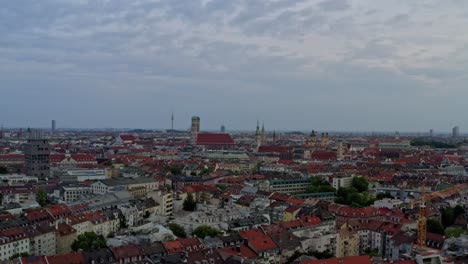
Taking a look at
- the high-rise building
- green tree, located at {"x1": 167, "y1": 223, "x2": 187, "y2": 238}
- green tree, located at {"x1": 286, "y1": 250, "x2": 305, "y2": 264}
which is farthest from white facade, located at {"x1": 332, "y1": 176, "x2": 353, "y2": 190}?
the high-rise building

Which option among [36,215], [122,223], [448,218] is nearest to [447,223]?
[448,218]

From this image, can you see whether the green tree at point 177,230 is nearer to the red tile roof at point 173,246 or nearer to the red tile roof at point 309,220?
the red tile roof at point 173,246

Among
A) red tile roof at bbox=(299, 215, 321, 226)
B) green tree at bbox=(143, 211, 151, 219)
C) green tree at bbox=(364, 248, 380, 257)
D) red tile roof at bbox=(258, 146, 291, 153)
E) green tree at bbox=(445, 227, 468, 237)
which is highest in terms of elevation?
red tile roof at bbox=(258, 146, 291, 153)

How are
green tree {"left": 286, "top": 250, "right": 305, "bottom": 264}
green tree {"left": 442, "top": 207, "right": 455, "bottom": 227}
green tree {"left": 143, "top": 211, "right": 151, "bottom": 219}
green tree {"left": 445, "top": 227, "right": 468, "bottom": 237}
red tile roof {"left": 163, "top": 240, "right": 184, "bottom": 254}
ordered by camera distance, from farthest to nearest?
green tree {"left": 143, "top": 211, "right": 151, "bottom": 219} → green tree {"left": 442, "top": 207, "right": 455, "bottom": 227} → green tree {"left": 445, "top": 227, "right": 468, "bottom": 237} → green tree {"left": 286, "top": 250, "right": 305, "bottom": 264} → red tile roof {"left": 163, "top": 240, "right": 184, "bottom": 254}

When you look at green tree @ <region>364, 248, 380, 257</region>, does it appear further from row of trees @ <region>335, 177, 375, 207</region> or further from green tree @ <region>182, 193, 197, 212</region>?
green tree @ <region>182, 193, 197, 212</region>

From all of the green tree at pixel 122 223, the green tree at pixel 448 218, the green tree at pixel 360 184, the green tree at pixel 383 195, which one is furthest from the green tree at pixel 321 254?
the green tree at pixel 360 184
